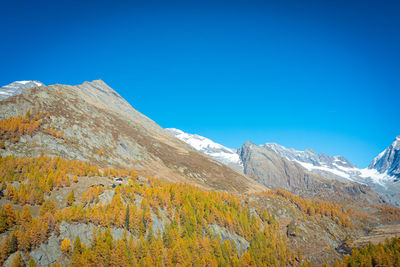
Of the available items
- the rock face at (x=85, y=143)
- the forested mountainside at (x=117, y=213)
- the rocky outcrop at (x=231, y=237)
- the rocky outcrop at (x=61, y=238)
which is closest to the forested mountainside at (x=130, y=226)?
the rocky outcrop at (x=61, y=238)

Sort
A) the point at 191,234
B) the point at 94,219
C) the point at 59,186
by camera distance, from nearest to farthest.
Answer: the point at 94,219
the point at 59,186
the point at 191,234

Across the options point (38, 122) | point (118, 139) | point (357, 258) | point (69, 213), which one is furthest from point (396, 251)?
point (38, 122)

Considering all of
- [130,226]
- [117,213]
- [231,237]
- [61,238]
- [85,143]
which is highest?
[85,143]

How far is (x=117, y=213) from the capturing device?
8000 cm

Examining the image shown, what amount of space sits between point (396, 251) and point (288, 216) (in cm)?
5817

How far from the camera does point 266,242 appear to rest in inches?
4611

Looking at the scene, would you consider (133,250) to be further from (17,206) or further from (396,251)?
(396,251)

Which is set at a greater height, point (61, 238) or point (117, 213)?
point (117, 213)

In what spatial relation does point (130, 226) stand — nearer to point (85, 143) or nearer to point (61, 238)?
point (61, 238)

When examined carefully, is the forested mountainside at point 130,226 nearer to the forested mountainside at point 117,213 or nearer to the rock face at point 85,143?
the forested mountainside at point 117,213

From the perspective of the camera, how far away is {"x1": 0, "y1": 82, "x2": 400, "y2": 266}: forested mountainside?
6475cm

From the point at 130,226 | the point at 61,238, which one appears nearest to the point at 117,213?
the point at 130,226

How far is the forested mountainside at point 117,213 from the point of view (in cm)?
6475

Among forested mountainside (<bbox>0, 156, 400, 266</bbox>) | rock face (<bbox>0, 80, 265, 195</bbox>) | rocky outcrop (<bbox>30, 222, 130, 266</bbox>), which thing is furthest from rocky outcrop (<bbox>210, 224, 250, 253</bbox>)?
rock face (<bbox>0, 80, 265, 195</bbox>)
